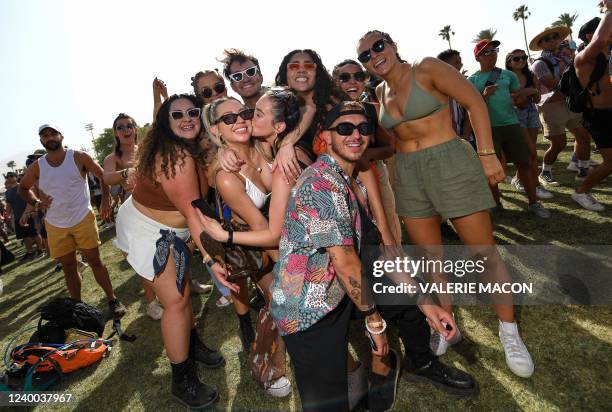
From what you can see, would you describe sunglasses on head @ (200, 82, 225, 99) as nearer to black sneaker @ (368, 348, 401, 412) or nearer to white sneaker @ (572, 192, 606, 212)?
black sneaker @ (368, 348, 401, 412)

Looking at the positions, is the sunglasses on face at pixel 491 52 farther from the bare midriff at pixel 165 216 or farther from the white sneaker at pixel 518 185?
the bare midriff at pixel 165 216

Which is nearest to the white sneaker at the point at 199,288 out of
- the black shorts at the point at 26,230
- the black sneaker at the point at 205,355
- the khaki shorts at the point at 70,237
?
the khaki shorts at the point at 70,237

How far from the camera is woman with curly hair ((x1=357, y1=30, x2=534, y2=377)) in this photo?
103 inches

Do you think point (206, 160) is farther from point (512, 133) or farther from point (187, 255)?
point (512, 133)

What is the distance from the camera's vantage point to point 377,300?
2312 millimetres

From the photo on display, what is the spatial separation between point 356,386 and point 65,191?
4589 mm

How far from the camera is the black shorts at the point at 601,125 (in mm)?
4367

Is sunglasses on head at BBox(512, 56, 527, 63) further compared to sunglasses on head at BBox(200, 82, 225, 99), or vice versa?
sunglasses on head at BBox(512, 56, 527, 63)

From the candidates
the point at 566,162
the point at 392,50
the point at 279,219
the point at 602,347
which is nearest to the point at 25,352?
the point at 279,219

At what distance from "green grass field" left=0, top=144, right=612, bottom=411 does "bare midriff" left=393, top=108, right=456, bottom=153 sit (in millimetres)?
1894

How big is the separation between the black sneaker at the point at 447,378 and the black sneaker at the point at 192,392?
1801mm

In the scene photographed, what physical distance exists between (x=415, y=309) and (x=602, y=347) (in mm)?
1724

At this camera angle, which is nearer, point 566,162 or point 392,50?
point 392,50

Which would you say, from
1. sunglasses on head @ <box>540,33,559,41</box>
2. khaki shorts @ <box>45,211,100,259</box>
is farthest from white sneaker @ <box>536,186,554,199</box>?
khaki shorts @ <box>45,211,100,259</box>
